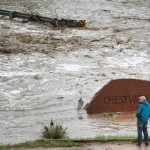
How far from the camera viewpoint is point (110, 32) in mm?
30094

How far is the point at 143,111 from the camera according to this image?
12344mm

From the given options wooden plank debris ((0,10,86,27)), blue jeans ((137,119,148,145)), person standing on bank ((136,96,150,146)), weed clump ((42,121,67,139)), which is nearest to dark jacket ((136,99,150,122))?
person standing on bank ((136,96,150,146))

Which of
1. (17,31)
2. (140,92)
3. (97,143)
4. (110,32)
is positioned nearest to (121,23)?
(110,32)

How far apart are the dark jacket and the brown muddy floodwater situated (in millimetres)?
2647

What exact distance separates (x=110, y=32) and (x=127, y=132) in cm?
1572

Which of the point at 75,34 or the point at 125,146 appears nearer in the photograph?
the point at 125,146

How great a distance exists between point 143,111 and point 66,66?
11535 millimetres

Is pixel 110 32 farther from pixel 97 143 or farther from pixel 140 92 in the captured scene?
pixel 97 143

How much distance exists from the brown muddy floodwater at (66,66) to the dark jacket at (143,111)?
2647 mm

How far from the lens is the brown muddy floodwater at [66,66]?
1636cm

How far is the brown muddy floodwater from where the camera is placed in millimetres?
16359

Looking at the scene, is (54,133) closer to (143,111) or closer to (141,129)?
(141,129)

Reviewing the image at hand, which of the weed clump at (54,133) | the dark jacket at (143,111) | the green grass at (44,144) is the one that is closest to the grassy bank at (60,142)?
the green grass at (44,144)

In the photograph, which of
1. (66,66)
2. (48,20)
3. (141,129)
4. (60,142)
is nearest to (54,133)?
(60,142)
